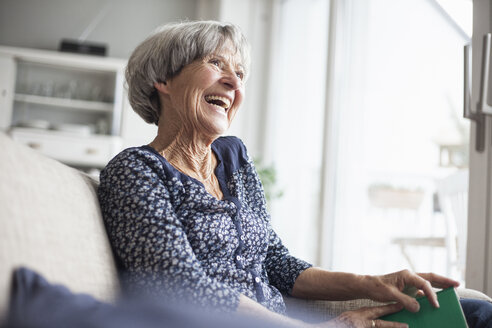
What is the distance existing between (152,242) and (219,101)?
0.52 meters

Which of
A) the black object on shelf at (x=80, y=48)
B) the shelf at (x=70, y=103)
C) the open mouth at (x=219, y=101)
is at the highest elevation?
the black object on shelf at (x=80, y=48)

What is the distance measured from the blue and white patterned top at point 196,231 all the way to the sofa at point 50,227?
0.05 m

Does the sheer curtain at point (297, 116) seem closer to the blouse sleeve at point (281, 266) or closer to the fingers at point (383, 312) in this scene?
the blouse sleeve at point (281, 266)

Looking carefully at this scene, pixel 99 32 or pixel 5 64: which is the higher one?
pixel 99 32

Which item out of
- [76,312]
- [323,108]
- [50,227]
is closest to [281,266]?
[50,227]

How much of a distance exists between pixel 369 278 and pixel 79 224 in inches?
24.8

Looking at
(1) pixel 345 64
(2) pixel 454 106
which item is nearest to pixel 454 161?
(2) pixel 454 106

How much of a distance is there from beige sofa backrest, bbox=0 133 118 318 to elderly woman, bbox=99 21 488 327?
8cm

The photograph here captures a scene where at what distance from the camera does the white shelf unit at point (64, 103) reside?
14.6 ft

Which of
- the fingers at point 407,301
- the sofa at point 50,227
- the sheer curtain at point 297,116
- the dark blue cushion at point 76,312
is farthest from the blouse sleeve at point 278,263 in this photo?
the sheer curtain at point 297,116

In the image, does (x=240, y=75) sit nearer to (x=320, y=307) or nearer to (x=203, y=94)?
(x=203, y=94)

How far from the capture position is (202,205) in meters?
1.14

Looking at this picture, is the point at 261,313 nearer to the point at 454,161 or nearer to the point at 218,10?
the point at 454,161

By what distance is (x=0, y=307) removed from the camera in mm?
598
